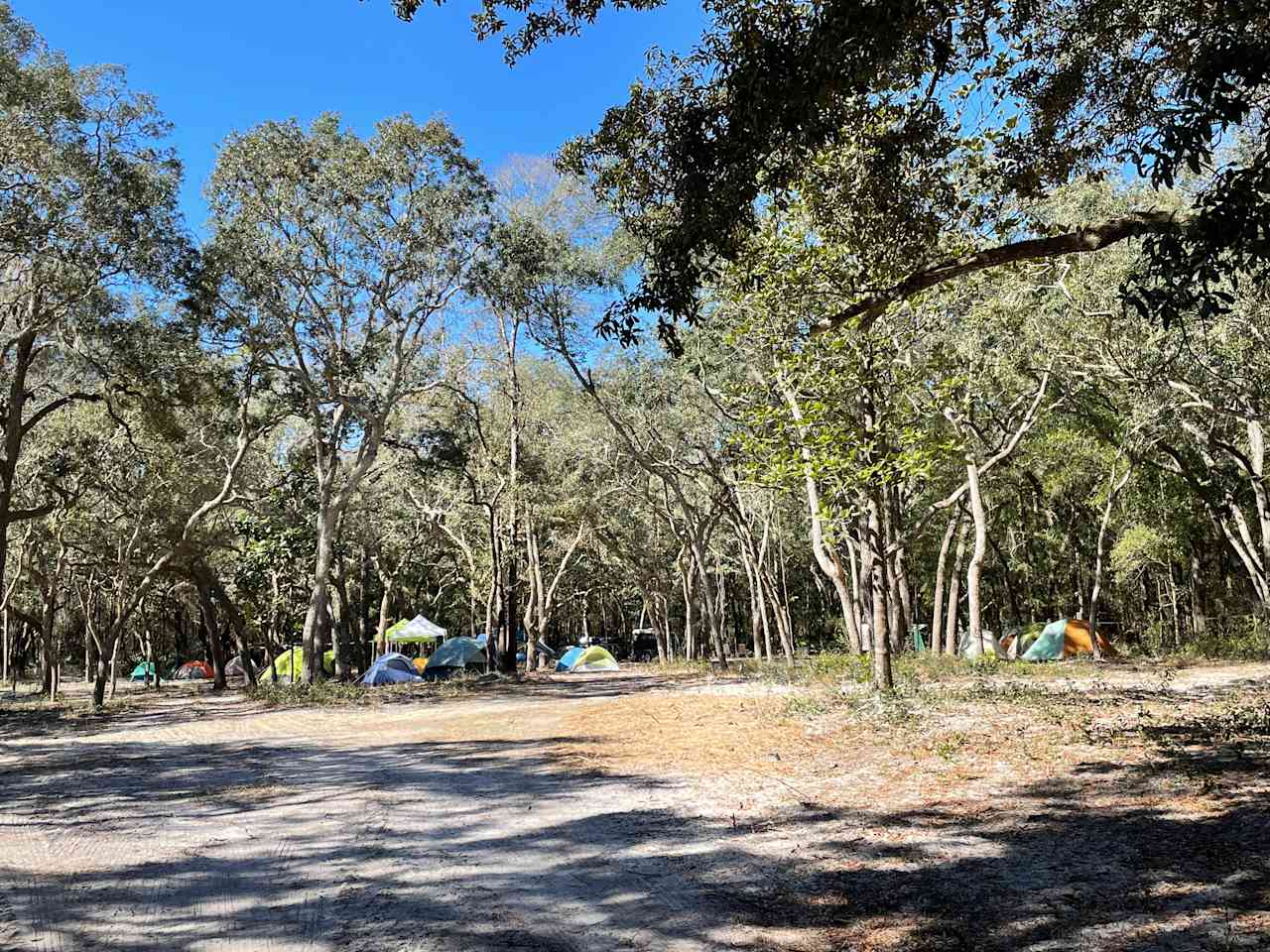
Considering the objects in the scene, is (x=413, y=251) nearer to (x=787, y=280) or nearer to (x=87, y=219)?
(x=87, y=219)

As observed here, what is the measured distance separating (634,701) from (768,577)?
1334cm

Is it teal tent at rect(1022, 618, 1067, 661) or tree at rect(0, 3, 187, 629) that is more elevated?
tree at rect(0, 3, 187, 629)

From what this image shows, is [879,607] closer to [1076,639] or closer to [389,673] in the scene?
[1076,639]

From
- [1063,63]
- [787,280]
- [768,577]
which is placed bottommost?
[768,577]

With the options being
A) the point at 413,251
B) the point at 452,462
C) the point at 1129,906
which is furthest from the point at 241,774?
the point at 452,462

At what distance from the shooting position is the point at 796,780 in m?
7.67

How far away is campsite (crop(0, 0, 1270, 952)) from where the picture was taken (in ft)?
15.7

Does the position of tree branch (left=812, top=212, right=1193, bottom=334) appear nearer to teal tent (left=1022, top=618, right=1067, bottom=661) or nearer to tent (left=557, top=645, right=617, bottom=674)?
teal tent (left=1022, top=618, right=1067, bottom=661)

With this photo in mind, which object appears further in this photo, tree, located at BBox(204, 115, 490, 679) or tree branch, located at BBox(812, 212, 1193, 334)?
tree, located at BBox(204, 115, 490, 679)

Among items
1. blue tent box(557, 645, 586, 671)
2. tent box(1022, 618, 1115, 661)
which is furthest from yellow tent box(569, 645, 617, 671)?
tent box(1022, 618, 1115, 661)

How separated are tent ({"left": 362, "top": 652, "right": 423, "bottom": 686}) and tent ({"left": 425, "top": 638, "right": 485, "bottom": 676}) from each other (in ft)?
16.3

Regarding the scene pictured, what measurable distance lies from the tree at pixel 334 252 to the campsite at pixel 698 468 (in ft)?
0.33

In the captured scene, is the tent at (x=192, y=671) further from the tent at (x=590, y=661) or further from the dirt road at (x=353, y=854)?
the dirt road at (x=353, y=854)

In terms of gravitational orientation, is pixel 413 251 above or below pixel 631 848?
above
